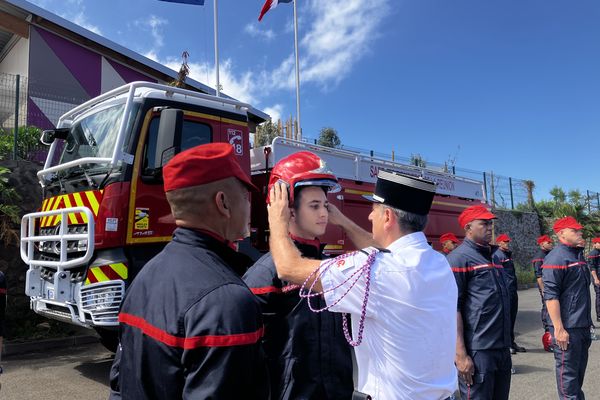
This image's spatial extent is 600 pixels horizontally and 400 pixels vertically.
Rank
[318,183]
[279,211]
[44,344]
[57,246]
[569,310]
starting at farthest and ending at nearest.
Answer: [44,344] → [57,246] → [569,310] → [318,183] → [279,211]

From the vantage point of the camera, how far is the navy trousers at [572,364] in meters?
4.01

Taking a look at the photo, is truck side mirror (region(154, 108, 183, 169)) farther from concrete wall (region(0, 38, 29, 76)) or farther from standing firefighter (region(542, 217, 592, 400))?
concrete wall (region(0, 38, 29, 76))

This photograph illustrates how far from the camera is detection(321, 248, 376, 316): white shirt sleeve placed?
5.80 ft

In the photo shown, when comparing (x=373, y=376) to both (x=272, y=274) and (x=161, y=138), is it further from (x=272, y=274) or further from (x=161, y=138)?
(x=161, y=138)

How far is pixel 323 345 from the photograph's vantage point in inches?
81.7

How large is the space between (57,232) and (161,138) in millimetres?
1754

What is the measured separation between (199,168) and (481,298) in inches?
120

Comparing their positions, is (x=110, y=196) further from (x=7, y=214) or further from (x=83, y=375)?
(x=7, y=214)

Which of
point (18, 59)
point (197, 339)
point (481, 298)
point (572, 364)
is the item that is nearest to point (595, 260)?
point (572, 364)

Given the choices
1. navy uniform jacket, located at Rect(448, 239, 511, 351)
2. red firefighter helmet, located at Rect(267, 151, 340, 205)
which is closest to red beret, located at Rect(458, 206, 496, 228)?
navy uniform jacket, located at Rect(448, 239, 511, 351)

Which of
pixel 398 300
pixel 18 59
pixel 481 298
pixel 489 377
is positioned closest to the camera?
pixel 398 300

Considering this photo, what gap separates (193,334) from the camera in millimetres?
1154

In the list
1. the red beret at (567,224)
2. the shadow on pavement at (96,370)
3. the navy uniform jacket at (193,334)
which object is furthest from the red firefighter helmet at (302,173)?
the shadow on pavement at (96,370)

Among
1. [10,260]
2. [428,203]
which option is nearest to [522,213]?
[10,260]
